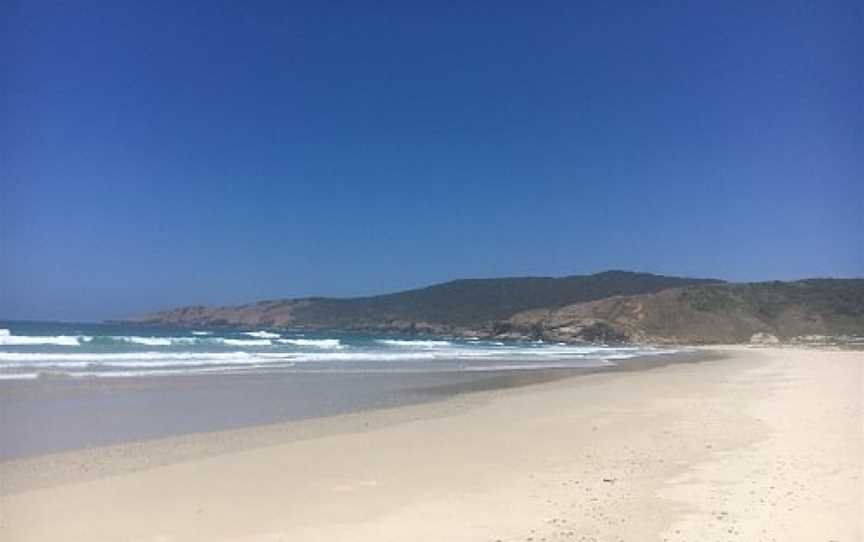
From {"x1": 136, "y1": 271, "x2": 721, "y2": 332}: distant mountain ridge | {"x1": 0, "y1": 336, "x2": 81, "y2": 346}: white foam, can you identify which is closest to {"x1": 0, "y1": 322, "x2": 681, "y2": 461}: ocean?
{"x1": 0, "y1": 336, "x2": 81, "y2": 346}: white foam

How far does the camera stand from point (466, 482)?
8.73 metres

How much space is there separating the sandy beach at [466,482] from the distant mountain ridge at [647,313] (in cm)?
7751

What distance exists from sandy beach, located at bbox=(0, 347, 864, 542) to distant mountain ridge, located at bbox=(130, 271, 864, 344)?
7751 cm

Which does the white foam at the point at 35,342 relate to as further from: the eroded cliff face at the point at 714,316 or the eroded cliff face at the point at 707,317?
the eroded cliff face at the point at 714,316

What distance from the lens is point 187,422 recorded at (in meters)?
13.7

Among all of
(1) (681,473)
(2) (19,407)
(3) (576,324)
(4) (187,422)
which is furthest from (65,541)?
(3) (576,324)

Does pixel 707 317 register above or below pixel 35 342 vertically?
above

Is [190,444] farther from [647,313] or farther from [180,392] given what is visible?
[647,313]

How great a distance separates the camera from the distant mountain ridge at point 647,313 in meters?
88.8

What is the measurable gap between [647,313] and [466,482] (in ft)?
293

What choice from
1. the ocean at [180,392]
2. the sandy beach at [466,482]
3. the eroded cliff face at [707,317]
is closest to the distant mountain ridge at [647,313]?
the eroded cliff face at [707,317]

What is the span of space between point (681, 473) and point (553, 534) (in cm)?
309


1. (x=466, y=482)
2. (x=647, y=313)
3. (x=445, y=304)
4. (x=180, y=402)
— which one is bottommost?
(x=466, y=482)

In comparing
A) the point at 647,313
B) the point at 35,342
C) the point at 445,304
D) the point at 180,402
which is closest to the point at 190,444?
the point at 180,402
